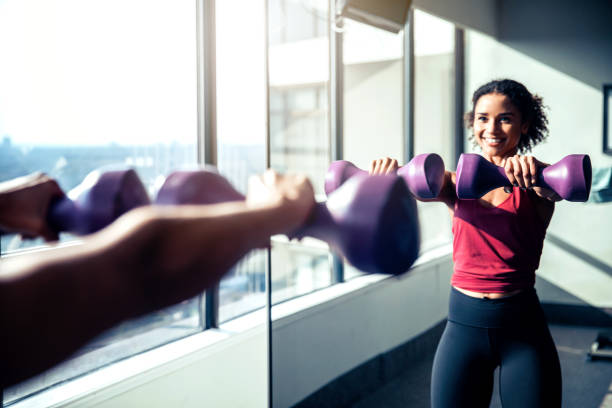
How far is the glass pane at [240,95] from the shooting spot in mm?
2174

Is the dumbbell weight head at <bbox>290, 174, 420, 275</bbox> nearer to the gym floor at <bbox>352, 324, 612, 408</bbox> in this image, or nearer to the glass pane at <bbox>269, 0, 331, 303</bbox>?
the gym floor at <bbox>352, 324, 612, 408</bbox>

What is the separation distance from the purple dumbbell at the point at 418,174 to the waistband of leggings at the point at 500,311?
66cm

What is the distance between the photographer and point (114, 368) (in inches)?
70.4

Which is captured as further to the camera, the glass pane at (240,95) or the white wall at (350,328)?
the white wall at (350,328)

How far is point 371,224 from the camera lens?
1.57ft

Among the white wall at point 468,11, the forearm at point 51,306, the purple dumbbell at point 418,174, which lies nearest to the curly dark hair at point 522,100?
the purple dumbbell at point 418,174

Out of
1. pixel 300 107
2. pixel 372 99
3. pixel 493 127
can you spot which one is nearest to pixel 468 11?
pixel 372 99

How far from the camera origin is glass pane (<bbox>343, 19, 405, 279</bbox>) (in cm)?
416

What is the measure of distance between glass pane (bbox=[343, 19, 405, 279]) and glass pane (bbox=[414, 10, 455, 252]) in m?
0.19

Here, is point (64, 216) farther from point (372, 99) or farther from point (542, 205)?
point (372, 99)

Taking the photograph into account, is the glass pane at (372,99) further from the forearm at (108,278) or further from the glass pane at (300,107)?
the forearm at (108,278)

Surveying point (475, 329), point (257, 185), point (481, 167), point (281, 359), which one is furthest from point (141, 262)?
point (281, 359)

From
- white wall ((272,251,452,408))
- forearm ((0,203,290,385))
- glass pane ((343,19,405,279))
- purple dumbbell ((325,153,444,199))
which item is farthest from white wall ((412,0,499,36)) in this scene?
forearm ((0,203,290,385))

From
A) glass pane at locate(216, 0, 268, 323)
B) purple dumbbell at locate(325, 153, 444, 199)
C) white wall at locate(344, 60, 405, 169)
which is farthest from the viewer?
white wall at locate(344, 60, 405, 169)
